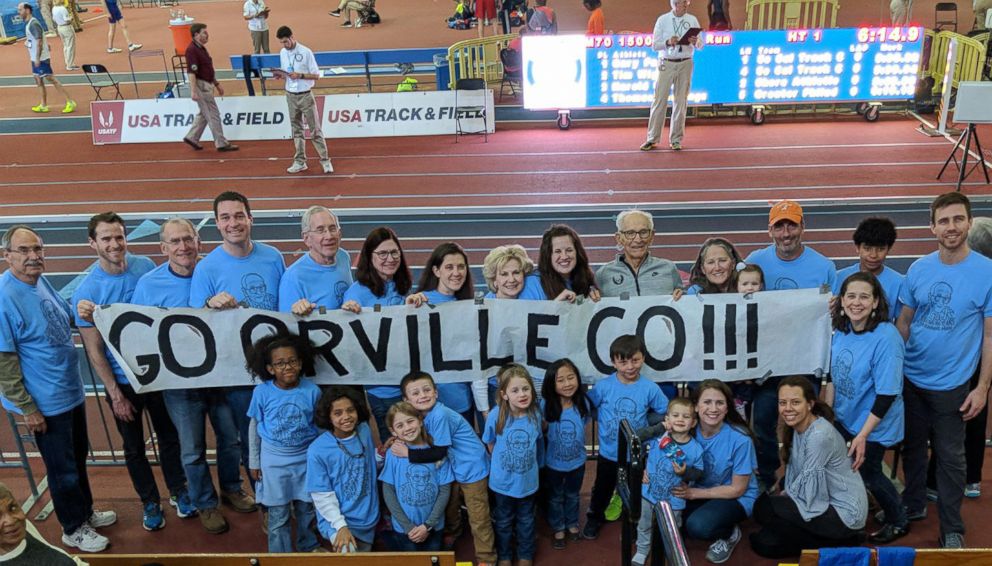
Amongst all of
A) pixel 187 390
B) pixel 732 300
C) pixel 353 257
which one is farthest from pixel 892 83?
pixel 187 390

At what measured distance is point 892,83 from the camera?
16.3 metres

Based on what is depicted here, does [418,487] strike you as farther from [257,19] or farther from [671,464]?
[257,19]

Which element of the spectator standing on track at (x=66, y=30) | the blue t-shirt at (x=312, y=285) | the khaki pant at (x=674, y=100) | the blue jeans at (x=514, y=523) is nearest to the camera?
the blue jeans at (x=514, y=523)

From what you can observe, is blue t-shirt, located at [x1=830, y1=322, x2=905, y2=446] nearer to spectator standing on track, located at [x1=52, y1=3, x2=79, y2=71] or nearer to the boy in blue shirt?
the boy in blue shirt

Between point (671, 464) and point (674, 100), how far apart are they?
10987mm

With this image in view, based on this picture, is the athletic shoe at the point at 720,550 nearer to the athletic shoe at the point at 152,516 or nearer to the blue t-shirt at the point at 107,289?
the athletic shoe at the point at 152,516

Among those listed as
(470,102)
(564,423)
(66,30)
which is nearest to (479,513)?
(564,423)

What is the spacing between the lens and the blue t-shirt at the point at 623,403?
18.2 feet

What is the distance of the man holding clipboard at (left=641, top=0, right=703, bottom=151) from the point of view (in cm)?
1464

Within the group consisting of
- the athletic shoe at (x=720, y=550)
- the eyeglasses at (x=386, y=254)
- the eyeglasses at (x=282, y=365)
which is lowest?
the athletic shoe at (x=720, y=550)

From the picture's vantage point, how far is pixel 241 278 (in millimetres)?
5836

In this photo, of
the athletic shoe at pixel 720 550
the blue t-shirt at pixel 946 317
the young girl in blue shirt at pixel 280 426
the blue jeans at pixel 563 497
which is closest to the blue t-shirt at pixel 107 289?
the young girl in blue shirt at pixel 280 426

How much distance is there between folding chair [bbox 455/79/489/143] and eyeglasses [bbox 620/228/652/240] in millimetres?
11039

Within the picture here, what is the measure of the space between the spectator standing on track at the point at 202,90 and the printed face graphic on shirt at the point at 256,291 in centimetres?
1075
